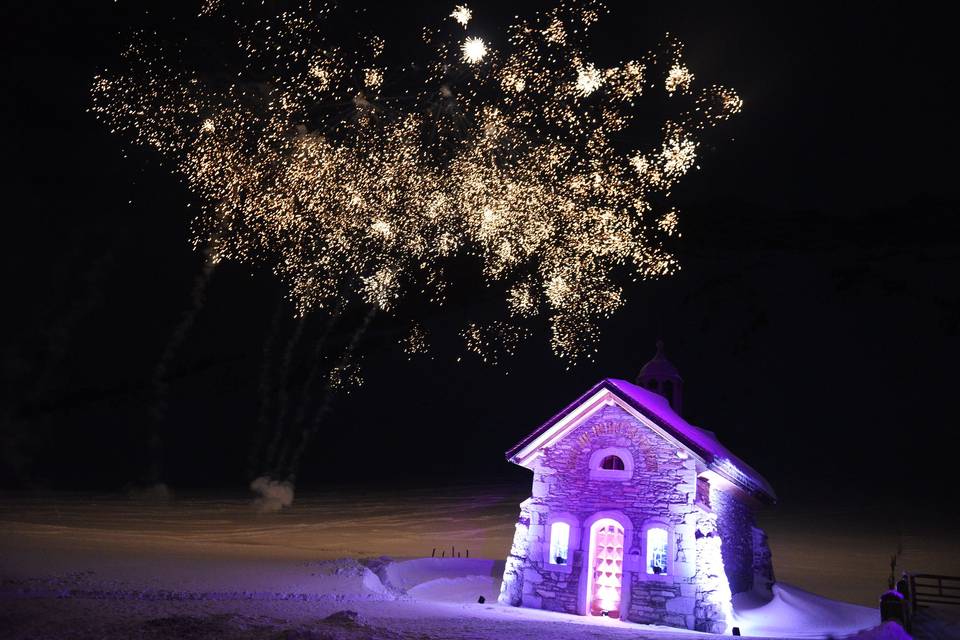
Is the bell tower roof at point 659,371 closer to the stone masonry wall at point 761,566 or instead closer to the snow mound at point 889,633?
the stone masonry wall at point 761,566

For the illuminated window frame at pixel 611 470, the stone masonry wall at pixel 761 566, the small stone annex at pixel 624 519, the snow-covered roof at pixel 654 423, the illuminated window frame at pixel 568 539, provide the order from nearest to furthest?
the small stone annex at pixel 624 519 → the snow-covered roof at pixel 654 423 → the illuminated window frame at pixel 611 470 → the illuminated window frame at pixel 568 539 → the stone masonry wall at pixel 761 566

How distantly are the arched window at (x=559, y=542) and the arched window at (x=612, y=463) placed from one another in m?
1.71

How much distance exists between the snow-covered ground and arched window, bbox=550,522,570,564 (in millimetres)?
1468

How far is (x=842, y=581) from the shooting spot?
1077 inches

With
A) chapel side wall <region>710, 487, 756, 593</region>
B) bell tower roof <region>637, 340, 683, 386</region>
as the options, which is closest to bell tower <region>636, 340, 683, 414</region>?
bell tower roof <region>637, 340, 683, 386</region>

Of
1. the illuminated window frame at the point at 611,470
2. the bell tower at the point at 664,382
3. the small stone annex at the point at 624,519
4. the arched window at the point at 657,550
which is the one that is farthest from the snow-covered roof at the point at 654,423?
the bell tower at the point at 664,382

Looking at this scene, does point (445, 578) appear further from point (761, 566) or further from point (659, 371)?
point (761, 566)

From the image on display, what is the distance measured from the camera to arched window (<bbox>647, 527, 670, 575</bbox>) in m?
16.1

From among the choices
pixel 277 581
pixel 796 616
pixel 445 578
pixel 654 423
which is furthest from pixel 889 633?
pixel 277 581

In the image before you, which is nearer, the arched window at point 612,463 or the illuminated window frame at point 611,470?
the illuminated window frame at point 611,470

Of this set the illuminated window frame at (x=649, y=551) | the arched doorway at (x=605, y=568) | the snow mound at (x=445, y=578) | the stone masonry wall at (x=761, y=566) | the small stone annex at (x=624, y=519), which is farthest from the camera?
the stone masonry wall at (x=761, y=566)

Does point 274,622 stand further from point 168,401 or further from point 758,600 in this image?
point 168,401

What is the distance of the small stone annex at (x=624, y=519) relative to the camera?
15.8 metres

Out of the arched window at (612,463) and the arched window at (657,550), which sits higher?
the arched window at (612,463)
